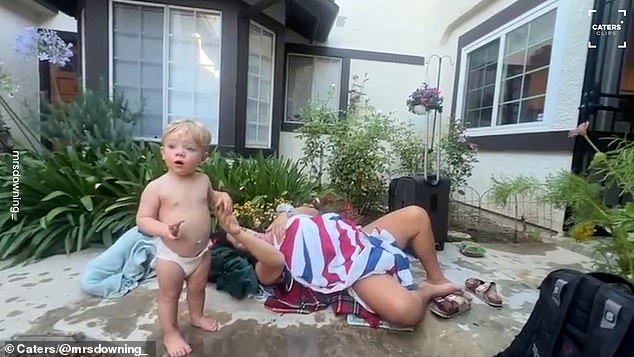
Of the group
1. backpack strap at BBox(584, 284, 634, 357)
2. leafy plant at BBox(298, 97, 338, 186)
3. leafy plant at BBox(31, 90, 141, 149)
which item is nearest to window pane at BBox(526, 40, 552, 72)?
leafy plant at BBox(298, 97, 338, 186)

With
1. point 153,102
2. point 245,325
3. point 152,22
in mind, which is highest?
point 152,22

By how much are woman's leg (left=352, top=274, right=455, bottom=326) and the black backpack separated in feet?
1.14

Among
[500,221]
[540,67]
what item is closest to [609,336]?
[500,221]

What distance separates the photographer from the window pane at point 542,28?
3760 mm

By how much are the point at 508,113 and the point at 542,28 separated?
1000 mm

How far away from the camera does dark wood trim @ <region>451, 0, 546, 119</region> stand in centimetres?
419

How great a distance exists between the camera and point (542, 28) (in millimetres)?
3918

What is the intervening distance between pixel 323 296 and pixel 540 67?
3707mm

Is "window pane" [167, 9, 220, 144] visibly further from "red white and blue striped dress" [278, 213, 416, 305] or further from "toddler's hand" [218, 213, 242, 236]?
"toddler's hand" [218, 213, 242, 236]

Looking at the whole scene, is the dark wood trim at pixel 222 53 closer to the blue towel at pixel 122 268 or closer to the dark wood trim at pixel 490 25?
the blue towel at pixel 122 268

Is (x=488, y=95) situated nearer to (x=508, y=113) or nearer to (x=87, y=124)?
(x=508, y=113)

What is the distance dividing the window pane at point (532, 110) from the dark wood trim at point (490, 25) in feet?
3.45

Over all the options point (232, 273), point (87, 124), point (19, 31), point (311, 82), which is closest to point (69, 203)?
point (87, 124)

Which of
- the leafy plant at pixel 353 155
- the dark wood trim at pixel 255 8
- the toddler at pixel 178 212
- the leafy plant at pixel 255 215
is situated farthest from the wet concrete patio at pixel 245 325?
the dark wood trim at pixel 255 8
